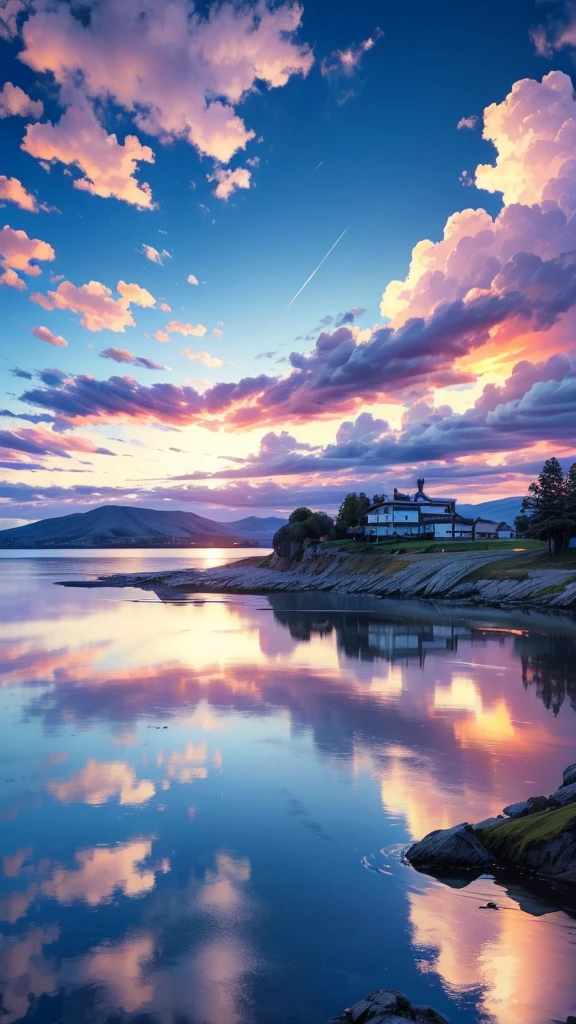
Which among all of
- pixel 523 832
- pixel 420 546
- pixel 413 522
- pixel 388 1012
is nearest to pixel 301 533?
pixel 413 522

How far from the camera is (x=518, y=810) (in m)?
13.9

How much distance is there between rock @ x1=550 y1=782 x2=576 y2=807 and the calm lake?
1557mm

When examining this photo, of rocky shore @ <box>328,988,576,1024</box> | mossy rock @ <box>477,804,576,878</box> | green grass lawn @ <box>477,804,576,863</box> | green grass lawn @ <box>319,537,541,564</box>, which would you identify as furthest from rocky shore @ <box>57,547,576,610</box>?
rocky shore @ <box>328,988,576,1024</box>

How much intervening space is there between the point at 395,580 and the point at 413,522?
49.6 m

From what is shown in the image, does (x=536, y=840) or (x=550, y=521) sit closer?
(x=536, y=840)

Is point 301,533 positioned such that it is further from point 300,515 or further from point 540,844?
point 540,844

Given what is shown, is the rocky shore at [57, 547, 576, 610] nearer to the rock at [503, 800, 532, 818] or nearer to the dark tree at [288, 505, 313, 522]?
the dark tree at [288, 505, 313, 522]

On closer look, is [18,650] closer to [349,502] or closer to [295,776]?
[295,776]

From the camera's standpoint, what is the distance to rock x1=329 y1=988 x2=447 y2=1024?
7203 millimetres

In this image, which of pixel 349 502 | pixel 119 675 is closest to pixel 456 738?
pixel 119 675

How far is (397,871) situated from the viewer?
11.9 metres

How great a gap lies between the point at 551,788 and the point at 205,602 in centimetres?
6998

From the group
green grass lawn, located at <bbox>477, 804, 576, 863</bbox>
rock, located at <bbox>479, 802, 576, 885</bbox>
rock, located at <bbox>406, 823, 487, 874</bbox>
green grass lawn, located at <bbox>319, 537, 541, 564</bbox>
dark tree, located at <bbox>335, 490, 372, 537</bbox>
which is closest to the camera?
rock, located at <bbox>479, 802, 576, 885</bbox>

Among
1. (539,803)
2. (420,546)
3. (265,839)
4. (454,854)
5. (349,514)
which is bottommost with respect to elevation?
(265,839)
